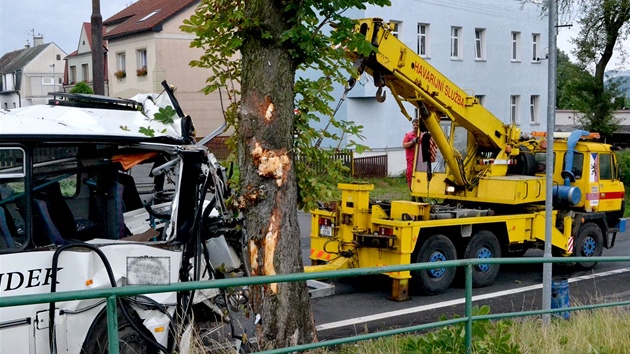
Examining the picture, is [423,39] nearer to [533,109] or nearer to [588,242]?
[533,109]

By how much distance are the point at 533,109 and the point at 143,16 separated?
22.3 m

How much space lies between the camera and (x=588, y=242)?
47.0 ft

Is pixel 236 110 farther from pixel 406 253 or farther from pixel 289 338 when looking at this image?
pixel 406 253

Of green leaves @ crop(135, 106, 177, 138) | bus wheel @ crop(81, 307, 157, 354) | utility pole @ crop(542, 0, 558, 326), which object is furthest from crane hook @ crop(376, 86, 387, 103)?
bus wheel @ crop(81, 307, 157, 354)

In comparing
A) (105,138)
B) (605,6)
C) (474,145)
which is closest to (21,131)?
(105,138)

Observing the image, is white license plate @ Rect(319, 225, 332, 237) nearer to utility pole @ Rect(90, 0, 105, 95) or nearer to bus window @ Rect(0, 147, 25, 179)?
utility pole @ Rect(90, 0, 105, 95)

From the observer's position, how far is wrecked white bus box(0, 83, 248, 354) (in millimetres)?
6008

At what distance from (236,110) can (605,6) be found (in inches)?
1100

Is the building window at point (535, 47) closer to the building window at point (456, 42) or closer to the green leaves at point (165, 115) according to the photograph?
the building window at point (456, 42)

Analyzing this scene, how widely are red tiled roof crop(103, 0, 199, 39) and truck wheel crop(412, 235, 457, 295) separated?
3215 centimetres

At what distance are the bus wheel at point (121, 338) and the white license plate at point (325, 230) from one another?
5.41m

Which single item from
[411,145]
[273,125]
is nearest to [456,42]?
[411,145]

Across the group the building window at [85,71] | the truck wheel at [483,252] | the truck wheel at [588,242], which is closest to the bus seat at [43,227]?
the truck wheel at [483,252]

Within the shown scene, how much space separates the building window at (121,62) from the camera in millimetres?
44406
